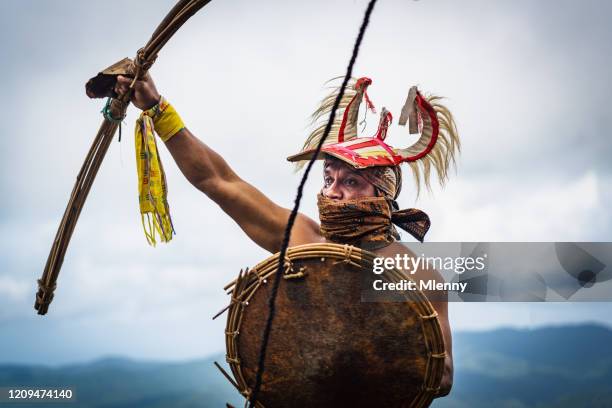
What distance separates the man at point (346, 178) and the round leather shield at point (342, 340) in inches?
9.6

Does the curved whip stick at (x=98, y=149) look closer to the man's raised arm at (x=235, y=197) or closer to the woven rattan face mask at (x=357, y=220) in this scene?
the man's raised arm at (x=235, y=197)

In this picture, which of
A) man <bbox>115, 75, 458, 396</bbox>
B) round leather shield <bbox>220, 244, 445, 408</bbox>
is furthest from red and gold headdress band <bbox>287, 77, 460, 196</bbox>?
round leather shield <bbox>220, 244, 445, 408</bbox>

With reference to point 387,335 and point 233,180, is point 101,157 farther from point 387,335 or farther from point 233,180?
point 387,335

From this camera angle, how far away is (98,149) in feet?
12.8

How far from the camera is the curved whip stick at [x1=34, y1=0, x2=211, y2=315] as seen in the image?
3.44 meters

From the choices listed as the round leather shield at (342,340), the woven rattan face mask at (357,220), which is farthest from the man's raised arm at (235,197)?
the round leather shield at (342,340)

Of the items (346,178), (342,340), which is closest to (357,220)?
(346,178)

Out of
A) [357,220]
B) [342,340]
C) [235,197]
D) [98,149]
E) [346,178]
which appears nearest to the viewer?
[342,340]

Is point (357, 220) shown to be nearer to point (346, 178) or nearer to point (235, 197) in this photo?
point (346, 178)

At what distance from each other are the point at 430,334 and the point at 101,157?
5.60 ft

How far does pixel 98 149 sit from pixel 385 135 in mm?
1271

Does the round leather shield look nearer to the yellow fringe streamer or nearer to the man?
the man

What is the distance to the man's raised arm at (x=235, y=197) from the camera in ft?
12.3

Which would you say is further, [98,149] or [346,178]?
[98,149]
